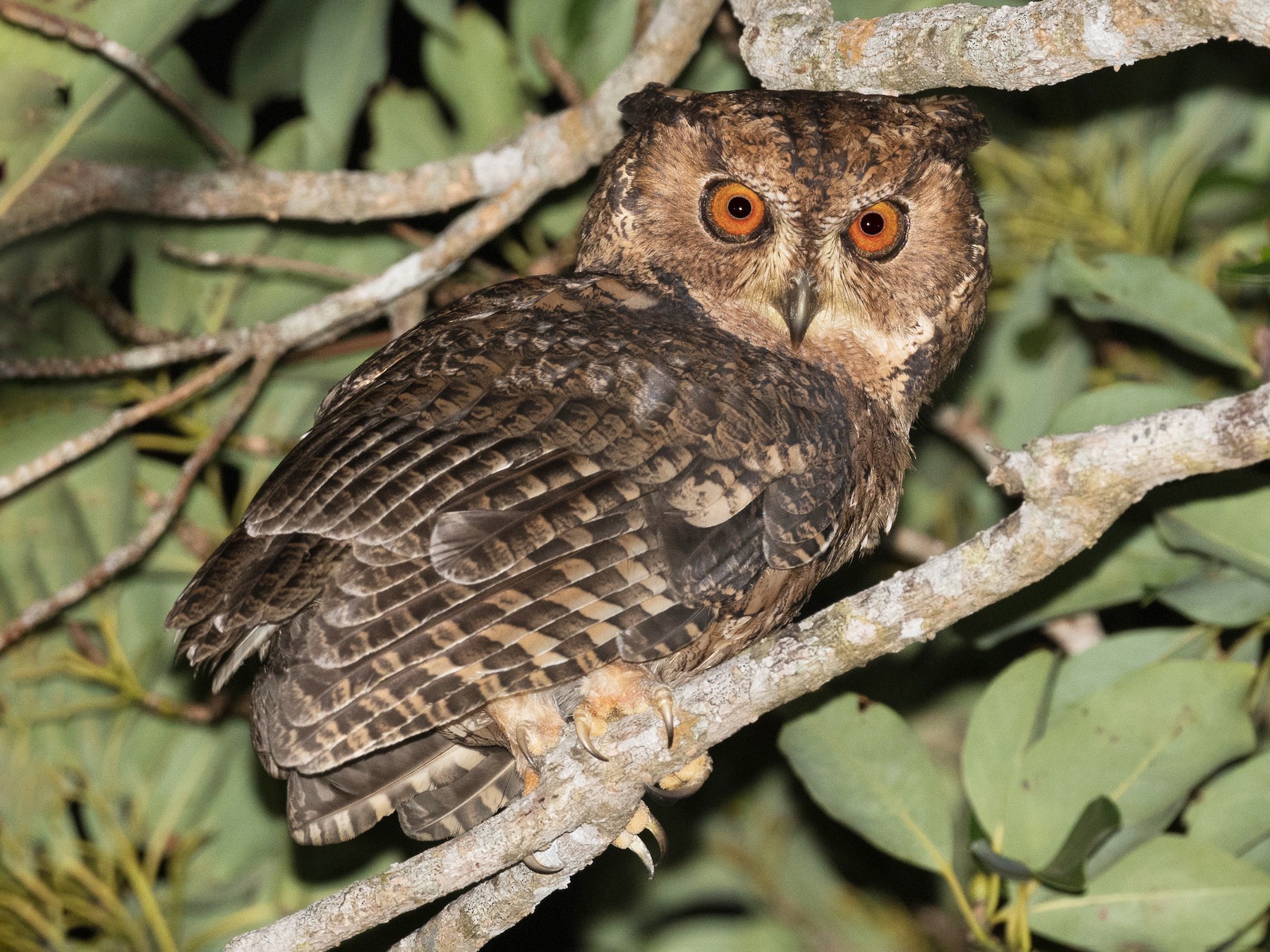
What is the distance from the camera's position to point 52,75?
3314 millimetres

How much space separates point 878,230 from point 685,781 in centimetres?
115

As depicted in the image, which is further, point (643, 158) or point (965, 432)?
point (965, 432)

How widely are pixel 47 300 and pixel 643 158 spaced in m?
1.73

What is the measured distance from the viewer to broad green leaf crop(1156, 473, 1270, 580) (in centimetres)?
277

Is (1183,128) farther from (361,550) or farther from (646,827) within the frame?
(361,550)

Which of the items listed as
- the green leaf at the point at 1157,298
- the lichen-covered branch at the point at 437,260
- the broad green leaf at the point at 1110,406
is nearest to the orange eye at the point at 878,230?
the green leaf at the point at 1157,298

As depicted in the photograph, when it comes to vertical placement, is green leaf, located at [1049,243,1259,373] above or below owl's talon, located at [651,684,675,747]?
above

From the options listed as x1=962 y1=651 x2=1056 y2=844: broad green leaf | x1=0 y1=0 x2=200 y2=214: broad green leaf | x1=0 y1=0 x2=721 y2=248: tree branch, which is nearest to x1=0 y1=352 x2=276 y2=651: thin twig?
x1=0 y1=0 x2=721 y2=248: tree branch

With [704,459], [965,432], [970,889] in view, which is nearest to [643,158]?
[704,459]

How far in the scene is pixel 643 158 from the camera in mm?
2871

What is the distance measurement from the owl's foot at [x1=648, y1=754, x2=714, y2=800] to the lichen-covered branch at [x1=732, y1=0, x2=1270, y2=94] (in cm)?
140

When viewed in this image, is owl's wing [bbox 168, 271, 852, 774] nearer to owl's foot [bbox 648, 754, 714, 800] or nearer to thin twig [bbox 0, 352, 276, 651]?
owl's foot [bbox 648, 754, 714, 800]

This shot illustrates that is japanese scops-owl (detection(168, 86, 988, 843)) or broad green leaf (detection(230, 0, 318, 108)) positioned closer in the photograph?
japanese scops-owl (detection(168, 86, 988, 843))

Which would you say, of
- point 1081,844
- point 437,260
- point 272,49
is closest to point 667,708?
point 1081,844
